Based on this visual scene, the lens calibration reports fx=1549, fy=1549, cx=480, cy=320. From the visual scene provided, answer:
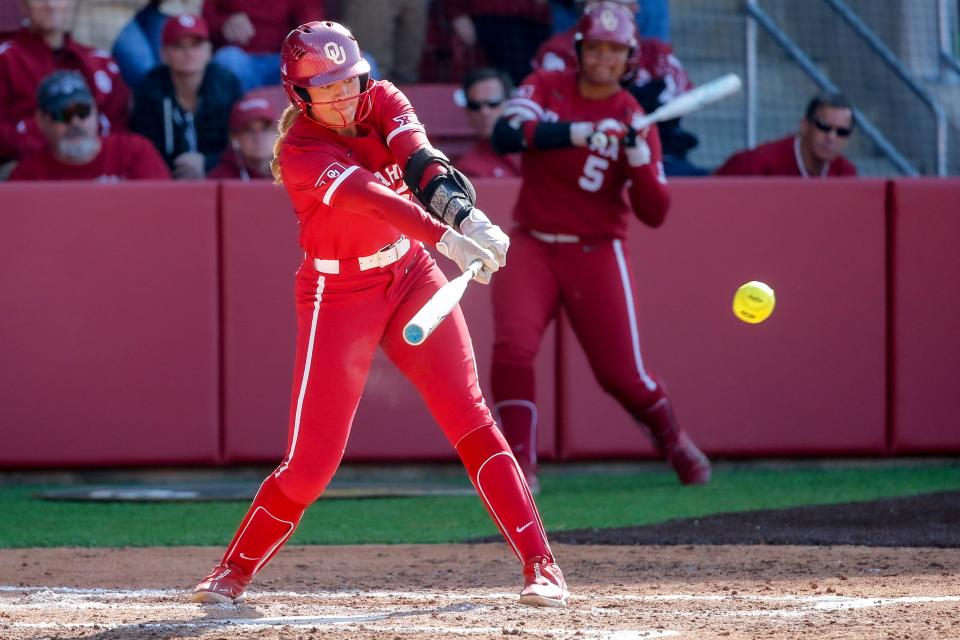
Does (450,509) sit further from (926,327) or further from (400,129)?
(400,129)

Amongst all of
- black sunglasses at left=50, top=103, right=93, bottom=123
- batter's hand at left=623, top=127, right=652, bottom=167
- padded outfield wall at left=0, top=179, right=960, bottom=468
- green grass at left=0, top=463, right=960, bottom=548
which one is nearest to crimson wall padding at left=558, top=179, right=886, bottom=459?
padded outfield wall at left=0, top=179, right=960, bottom=468

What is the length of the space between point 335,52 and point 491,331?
3.89 m

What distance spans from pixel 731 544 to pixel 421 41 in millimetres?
5028

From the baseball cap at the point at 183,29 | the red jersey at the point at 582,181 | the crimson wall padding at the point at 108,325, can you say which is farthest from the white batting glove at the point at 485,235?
the baseball cap at the point at 183,29

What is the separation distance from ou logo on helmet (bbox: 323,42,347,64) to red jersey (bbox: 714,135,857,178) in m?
4.65

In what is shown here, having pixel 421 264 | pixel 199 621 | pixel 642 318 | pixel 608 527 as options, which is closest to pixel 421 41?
pixel 642 318

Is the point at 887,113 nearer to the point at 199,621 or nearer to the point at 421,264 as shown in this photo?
the point at 421,264

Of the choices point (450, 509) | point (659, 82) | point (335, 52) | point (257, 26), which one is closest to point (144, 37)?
point (257, 26)

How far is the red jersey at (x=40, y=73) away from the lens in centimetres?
862

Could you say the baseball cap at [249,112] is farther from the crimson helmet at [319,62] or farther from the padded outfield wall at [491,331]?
the crimson helmet at [319,62]

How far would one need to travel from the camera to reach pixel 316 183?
4.19 metres

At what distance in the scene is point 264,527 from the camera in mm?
4488

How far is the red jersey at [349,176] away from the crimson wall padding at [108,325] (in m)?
3.46

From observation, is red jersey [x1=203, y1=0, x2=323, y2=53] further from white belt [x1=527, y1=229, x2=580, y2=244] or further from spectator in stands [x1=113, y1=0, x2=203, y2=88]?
white belt [x1=527, y1=229, x2=580, y2=244]
